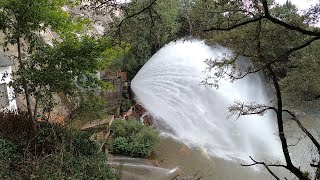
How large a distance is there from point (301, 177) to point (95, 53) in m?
6.27

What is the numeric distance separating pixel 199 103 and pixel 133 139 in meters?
6.76

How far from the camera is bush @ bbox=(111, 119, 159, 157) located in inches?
565

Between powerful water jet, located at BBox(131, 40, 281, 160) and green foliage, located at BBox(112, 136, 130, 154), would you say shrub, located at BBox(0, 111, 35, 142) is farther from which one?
powerful water jet, located at BBox(131, 40, 281, 160)

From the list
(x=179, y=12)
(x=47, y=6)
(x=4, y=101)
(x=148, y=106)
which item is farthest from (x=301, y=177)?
(x=179, y=12)

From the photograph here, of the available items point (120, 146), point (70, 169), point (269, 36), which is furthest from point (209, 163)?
point (70, 169)

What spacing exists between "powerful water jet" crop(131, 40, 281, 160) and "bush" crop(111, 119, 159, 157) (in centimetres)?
276

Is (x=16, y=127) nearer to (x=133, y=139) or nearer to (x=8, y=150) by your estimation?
(x=8, y=150)

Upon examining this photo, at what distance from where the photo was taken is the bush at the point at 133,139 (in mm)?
14344

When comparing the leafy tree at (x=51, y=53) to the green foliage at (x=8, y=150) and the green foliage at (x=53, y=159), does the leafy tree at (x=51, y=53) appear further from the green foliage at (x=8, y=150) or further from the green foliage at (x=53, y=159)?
the green foliage at (x=8, y=150)

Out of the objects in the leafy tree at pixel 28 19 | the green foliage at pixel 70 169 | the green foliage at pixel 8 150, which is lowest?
the green foliage at pixel 70 169

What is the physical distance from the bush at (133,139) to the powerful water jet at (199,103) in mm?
2764

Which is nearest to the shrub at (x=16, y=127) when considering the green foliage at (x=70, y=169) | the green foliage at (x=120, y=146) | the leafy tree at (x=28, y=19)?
the leafy tree at (x=28, y=19)

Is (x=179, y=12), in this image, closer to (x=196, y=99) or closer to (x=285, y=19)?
(x=196, y=99)

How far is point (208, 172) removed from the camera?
45.2 feet
